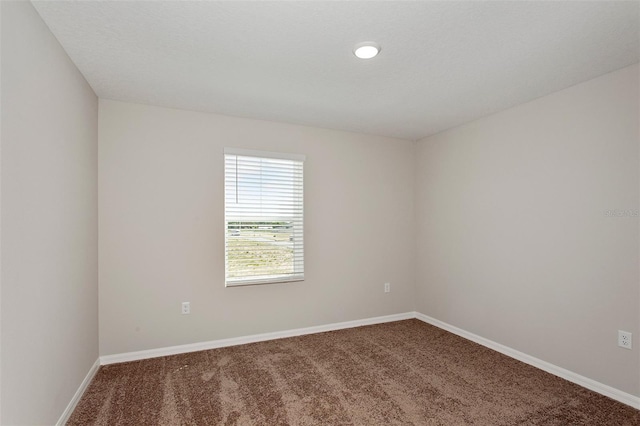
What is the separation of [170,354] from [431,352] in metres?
2.61

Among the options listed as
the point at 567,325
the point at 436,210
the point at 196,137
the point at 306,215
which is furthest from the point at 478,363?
the point at 196,137

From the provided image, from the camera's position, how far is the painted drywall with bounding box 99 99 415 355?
10.4 feet

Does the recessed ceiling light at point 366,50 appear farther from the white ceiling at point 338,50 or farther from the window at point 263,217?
the window at point 263,217

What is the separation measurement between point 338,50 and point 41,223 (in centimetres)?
208

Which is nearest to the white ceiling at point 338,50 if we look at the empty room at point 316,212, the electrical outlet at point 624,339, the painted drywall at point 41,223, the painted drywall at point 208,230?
the empty room at point 316,212

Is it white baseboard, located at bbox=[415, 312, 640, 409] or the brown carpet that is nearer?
the brown carpet

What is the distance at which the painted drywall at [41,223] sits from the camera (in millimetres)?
1568

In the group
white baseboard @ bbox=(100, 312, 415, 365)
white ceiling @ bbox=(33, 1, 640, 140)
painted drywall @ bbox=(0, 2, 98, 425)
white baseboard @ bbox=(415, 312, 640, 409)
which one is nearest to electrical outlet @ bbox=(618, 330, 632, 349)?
white baseboard @ bbox=(415, 312, 640, 409)

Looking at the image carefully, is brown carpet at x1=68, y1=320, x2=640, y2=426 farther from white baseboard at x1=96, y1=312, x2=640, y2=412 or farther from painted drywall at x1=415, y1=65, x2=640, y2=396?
painted drywall at x1=415, y1=65, x2=640, y2=396

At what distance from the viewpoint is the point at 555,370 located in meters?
2.88

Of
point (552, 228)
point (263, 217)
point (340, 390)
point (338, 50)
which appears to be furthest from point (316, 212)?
point (552, 228)

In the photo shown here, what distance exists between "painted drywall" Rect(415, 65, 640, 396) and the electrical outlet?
35 mm

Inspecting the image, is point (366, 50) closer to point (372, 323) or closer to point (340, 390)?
point (340, 390)

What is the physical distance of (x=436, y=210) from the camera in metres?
4.30
